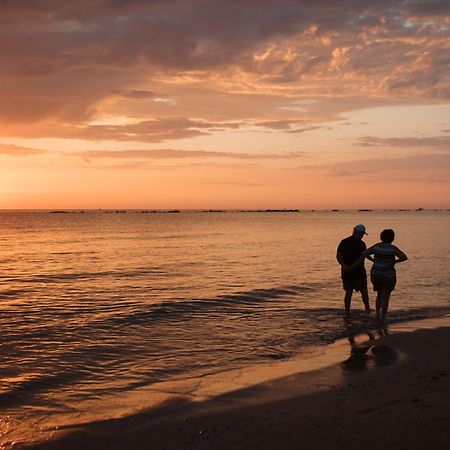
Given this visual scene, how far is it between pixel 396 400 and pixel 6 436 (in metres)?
4.79

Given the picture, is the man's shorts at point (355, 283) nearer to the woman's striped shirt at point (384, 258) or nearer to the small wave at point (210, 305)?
the woman's striped shirt at point (384, 258)

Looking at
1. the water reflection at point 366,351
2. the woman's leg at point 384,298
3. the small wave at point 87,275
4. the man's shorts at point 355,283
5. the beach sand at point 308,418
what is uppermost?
the man's shorts at point 355,283

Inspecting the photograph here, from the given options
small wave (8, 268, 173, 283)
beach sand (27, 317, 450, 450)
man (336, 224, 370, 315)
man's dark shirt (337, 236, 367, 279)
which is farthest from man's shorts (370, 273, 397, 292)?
small wave (8, 268, 173, 283)

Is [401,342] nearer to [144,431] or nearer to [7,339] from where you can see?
[144,431]

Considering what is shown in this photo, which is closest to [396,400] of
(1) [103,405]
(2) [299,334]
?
(1) [103,405]

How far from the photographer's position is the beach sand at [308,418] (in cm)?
527

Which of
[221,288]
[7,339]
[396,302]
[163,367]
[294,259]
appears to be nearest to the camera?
[163,367]

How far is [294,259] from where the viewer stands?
33.2 metres

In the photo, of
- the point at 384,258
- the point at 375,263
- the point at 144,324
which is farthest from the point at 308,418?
the point at 144,324

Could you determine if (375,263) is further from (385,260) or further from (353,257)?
(353,257)

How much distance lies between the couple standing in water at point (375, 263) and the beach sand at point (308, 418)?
11.3 feet

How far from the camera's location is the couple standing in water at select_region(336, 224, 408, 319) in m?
11.5

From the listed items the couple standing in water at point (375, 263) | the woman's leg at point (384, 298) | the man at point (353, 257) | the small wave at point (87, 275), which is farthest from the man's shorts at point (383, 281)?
the small wave at point (87, 275)

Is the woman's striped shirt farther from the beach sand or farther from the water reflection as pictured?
the beach sand
